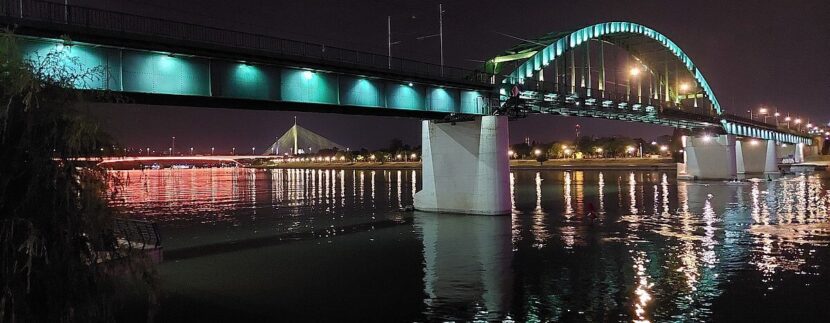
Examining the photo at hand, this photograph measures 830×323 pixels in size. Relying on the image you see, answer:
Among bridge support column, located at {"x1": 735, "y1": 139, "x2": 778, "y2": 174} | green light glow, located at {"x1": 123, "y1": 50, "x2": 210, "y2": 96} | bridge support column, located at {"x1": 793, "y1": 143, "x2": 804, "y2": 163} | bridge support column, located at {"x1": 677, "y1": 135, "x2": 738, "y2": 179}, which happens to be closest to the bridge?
green light glow, located at {"x1": 123, "y1": 50, "x2": 210, "y2": 96}

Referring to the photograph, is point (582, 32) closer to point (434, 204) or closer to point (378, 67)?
point (434, 204)

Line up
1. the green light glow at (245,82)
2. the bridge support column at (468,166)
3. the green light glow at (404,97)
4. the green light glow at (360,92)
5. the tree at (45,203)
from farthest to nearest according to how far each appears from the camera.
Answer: the bridge support column at (468,166) < the green light glow at (404,97) < the green light glow at (360,92) < the green light glow at (245,82) < the tree at (45,203)

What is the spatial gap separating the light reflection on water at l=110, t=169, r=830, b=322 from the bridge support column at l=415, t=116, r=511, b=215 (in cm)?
270

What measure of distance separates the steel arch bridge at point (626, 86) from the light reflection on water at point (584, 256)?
10770 millimetres

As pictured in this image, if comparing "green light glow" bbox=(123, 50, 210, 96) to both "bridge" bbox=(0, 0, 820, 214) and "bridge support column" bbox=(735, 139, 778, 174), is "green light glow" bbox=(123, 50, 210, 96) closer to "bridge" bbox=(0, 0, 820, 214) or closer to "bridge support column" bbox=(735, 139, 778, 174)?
"bridge" bbox=(0, 0, 820, 214)

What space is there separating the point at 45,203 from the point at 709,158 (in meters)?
113

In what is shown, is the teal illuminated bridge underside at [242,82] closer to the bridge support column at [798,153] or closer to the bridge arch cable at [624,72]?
the bridge arch cable at [624,72]

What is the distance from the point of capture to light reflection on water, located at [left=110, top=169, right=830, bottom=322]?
17.9m

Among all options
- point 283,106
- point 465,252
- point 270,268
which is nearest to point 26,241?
point 270,268

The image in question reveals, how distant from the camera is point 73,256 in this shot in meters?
9.73

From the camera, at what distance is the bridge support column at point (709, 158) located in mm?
105062

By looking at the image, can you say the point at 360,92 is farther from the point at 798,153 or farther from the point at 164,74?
the point at 798,153

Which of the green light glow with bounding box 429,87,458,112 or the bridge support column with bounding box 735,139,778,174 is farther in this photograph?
the bridge support column with bounding box 735,139,778,174

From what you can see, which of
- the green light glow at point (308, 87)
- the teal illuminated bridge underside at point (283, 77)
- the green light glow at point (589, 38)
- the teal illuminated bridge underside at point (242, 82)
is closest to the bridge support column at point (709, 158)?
the green light glow at point (589, 38)
